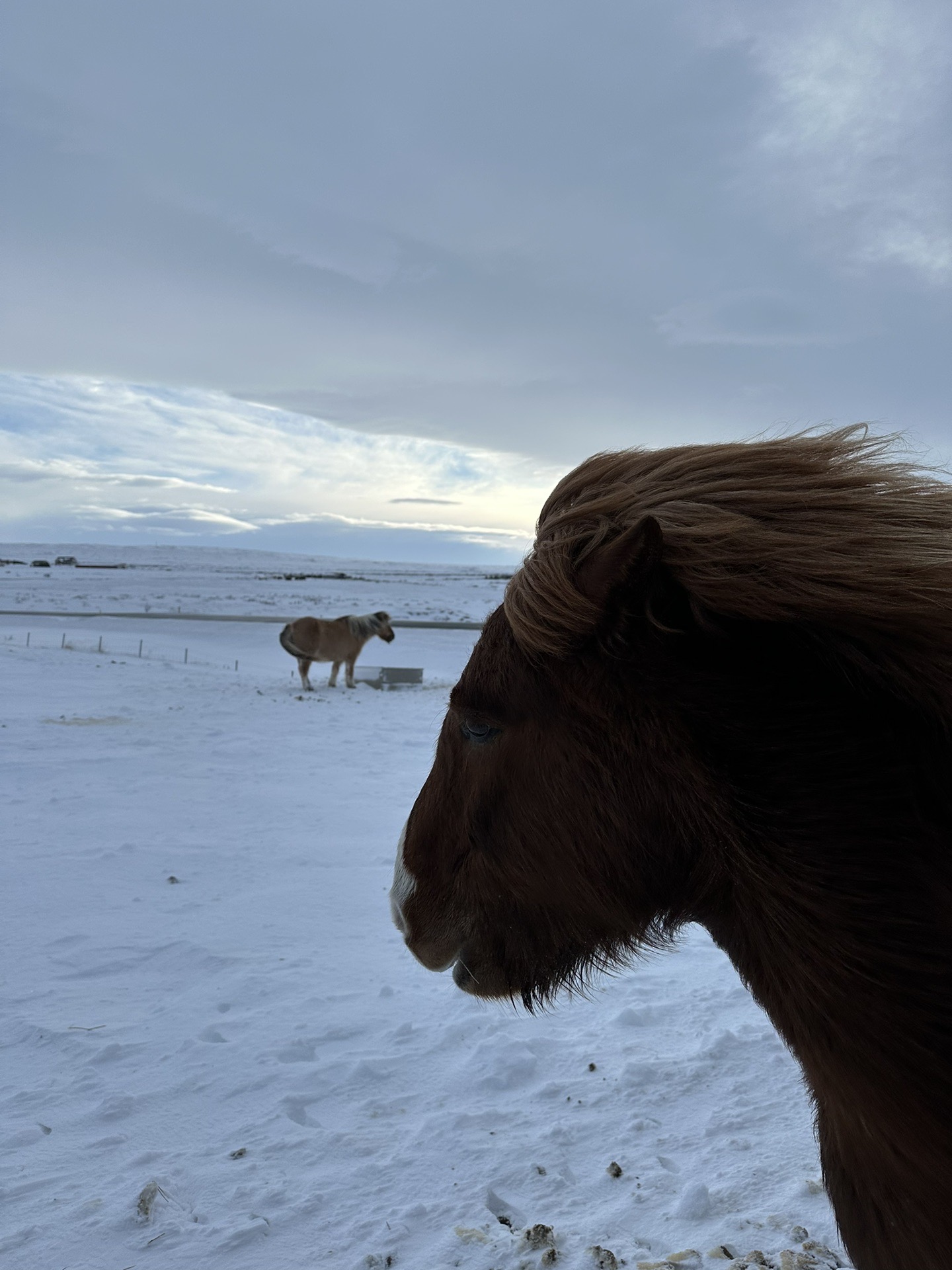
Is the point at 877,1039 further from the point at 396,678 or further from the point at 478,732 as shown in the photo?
the point at 396,678

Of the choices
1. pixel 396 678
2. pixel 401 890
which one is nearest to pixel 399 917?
pixel 401 890

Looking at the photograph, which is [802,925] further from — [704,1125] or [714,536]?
[704,1125]

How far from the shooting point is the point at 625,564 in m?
1.15

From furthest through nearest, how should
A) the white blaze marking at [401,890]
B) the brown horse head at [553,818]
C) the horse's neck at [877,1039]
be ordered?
the white blaze marking at [401,890]
the brown horse head at [553,818]
the horse's neck at [877,1039]

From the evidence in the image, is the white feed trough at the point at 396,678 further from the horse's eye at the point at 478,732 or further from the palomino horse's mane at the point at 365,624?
the horse's eye at the point at 478,732

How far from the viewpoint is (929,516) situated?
121cm

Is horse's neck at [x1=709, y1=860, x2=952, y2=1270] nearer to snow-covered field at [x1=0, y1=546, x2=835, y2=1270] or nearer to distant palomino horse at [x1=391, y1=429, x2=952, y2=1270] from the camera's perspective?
distant palomino horse at [x1=391, y1=429, x2=952, y2=1270]

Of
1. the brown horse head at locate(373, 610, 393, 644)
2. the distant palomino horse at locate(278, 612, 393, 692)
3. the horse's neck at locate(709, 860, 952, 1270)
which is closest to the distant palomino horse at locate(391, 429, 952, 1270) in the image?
the horse's neck at locate(709, 860, 952, 1270)

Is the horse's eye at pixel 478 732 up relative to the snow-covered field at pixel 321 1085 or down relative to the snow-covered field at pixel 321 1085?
up

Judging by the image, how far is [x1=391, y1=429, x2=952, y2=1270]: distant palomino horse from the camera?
1.06 m

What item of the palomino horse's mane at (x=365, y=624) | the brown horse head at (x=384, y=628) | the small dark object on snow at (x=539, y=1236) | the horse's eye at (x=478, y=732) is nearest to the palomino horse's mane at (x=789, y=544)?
the horse's eye at (x=478, y=732)

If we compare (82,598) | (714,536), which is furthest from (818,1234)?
(82,598)

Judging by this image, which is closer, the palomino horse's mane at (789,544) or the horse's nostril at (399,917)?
the palomino horse's mane at (789,544)

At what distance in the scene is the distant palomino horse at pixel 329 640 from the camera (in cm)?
1641
